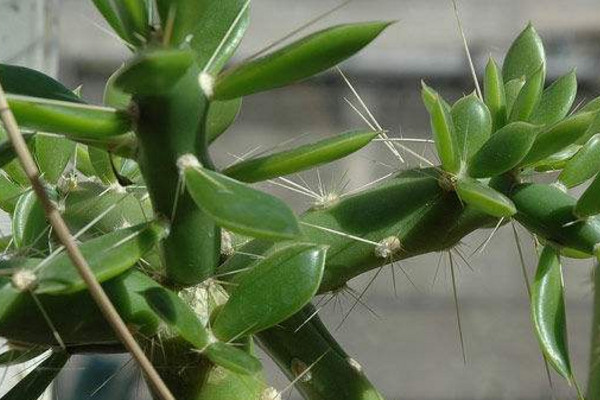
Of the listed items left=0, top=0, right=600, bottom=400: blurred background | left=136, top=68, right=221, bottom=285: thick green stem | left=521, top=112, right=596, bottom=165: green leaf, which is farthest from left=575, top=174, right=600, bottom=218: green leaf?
left=0, top=0, right=600, bottom=400: blurred background

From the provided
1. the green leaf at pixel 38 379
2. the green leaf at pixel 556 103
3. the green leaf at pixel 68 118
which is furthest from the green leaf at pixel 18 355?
the green leaf at pixel 556 103

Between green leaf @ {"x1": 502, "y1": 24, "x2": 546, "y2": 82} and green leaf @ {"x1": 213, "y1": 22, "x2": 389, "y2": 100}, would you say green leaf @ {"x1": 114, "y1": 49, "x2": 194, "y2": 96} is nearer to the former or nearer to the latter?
green leaf @ {"x1": 213, "y1": 22, "x2": 389, "y2": 100}

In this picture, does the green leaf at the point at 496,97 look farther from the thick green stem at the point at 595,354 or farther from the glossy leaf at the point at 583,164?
→ the thick green stem at the point at 595,354

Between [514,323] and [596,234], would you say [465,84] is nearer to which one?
[514,323]

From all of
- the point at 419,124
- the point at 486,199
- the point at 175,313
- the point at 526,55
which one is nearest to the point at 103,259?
the point at 175,313

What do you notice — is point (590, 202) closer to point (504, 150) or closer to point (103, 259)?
point (504, 150)

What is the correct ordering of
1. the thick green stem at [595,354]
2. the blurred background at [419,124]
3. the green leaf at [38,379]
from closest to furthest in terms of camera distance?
the green leaf at [38,379]
the thick green stem at [595,354]
the blurred background at [419,124]

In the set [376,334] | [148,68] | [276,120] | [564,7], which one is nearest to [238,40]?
[148,68]
